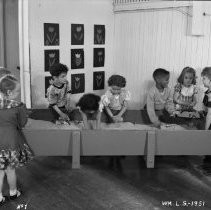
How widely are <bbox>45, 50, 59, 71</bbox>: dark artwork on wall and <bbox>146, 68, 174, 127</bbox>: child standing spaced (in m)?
0.76

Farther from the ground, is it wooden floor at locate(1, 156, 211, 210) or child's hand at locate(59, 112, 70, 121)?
child's hand at locate(59, 112, 70, 121)

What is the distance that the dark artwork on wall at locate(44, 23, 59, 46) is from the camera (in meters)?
2.45

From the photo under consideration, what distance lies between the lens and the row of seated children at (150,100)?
6.99 ft

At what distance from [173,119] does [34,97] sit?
102cm

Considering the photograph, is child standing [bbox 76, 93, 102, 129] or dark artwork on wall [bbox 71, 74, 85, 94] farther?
dark artwork on wall [bbox 71, 74, 85, 94]

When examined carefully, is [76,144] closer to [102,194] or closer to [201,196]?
[102,194]

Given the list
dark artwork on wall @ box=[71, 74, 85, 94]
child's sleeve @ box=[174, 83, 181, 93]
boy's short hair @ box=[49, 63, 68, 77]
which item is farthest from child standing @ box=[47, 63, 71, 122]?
child's sleeve @ box=[174, 83, 181, 93]

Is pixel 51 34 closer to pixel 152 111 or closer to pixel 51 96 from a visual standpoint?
pixel 51 96

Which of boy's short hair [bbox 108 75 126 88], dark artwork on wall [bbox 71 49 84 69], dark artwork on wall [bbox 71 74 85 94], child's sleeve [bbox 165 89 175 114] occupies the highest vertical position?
dark artwork on wall [bbox 71 49 84 69]

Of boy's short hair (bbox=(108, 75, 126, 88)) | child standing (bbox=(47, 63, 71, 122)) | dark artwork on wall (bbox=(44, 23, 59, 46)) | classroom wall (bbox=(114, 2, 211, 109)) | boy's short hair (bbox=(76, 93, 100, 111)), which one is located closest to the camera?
boy's short hair (bbox=(76, 93, 100, 111))

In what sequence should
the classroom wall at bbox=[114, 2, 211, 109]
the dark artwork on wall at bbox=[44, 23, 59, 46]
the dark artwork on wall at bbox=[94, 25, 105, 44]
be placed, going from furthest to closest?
the dark artwork on wall at bbox=[94, 25, 105, 44] < the dark artwork on wall at bbox=[44, 23, 59, 46] < the classroom wall at bbox=[114, 2, 211, 109]

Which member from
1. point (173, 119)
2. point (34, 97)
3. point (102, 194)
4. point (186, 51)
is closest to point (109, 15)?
point (186, 51)

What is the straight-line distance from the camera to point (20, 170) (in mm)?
1799

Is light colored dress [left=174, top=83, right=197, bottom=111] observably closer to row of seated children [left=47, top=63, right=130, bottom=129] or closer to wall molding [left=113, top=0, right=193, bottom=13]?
row of seated children [left=47, top=63, right=130, bottom=129]
